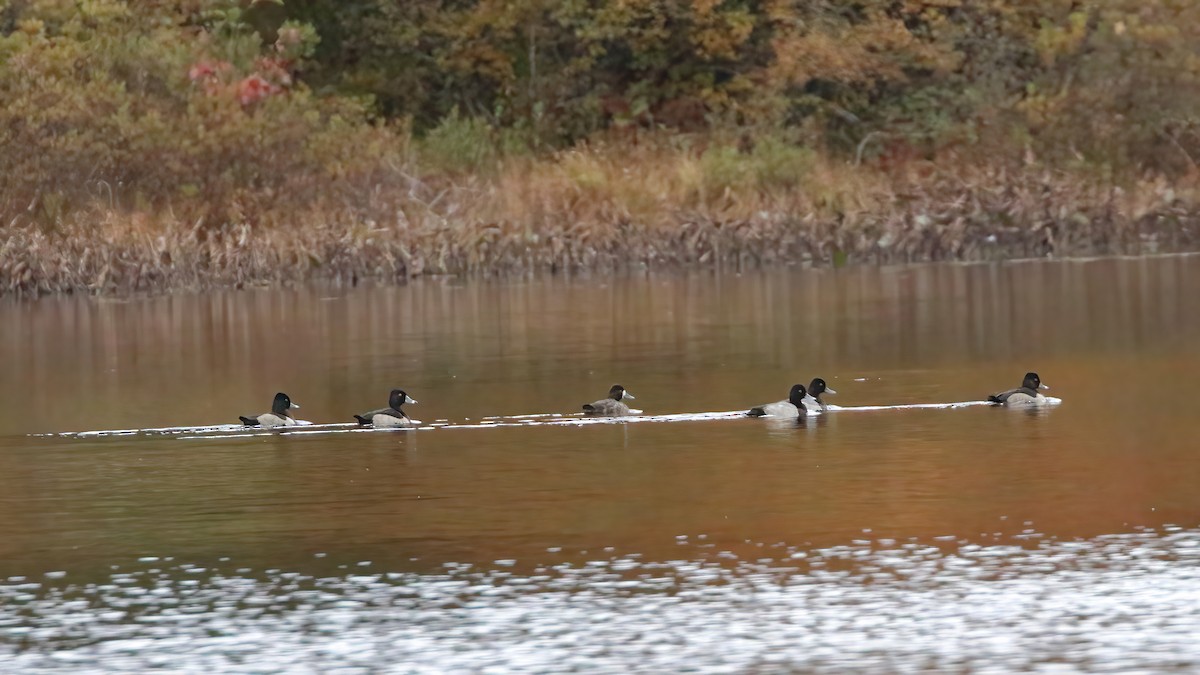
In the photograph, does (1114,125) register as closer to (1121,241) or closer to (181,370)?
(1121,241)

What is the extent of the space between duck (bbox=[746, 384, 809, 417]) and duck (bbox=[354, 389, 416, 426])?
2964mm

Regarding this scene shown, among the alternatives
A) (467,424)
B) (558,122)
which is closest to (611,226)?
(558,122)

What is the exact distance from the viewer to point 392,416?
2161 cm

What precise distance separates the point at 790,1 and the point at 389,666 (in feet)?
136

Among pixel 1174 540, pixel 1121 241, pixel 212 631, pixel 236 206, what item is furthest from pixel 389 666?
pixel 1121 241

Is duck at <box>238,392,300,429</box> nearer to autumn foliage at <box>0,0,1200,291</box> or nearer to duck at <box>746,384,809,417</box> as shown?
duck at <box>746,384,809,417</box>

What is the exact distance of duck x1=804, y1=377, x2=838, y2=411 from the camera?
21.7m

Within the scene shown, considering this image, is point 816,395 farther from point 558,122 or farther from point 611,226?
point 558,122

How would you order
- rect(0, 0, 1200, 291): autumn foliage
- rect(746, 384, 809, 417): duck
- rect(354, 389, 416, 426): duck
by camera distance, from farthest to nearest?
1. rect(0, 0, 1200, 291): autumn foliage
2. rect(354, 389, 416, 426): duck
3. rect(746, 384, 809, 417): duck

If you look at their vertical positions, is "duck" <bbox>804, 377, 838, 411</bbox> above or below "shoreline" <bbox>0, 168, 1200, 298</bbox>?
below

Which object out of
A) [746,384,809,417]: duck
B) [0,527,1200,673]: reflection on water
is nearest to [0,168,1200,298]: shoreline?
[746,384,809,417]: duck

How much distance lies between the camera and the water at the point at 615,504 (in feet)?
39.7

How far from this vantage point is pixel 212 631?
12.5 meters

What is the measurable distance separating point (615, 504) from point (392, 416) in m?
5.69
